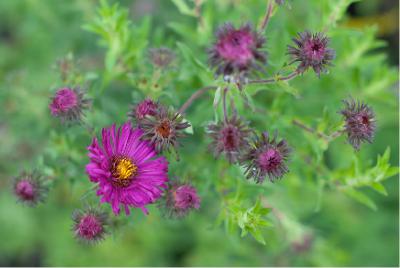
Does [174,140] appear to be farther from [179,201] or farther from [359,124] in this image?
[359,124]

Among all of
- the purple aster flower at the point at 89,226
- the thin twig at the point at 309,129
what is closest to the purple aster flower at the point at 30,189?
the purple aster flower at the point at 89,226

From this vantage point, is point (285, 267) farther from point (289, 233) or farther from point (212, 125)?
point (212, 125)

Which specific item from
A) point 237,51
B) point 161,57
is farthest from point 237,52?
point 161,57

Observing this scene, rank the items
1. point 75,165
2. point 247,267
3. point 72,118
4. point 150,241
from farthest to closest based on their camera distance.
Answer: point 150,241
point 247,267
point 75,165
point 72,118

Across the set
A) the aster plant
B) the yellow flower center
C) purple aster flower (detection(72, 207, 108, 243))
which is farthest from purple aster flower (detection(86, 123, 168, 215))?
the aster plant

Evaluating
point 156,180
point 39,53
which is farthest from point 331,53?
point 39,53

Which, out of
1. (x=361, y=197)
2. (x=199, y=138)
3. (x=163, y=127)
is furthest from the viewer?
(x=199, y=138)

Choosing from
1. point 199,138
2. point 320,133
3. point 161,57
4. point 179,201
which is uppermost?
point 161,57
